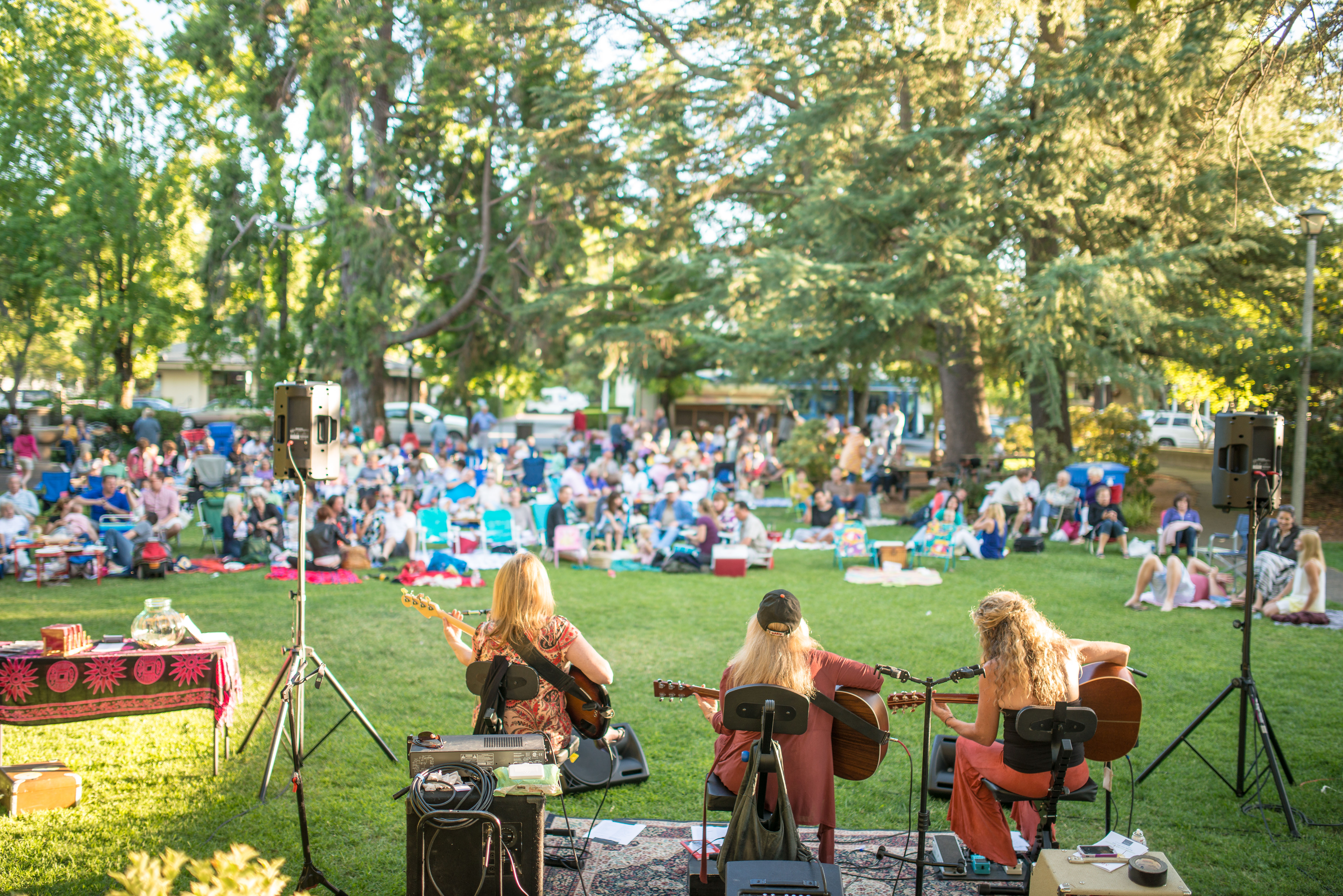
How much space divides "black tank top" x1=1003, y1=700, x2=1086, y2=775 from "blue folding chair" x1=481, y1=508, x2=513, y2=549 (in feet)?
32.3

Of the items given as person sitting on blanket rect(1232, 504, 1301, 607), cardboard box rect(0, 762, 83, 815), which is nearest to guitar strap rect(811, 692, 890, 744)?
cardboard box rect(0, 762, 83, 815)

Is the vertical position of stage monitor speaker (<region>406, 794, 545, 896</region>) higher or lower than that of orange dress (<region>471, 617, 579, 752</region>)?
lower

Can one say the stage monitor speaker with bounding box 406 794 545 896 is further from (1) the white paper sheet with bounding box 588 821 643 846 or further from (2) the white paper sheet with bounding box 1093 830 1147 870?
(2) the white paper sheet with bounding box 1093 830 1147 870

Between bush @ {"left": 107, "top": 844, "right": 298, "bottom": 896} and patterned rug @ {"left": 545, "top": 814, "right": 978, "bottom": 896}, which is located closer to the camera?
bush @ {"left": 107, "top": 844, "right": 298, "bottom": 896}

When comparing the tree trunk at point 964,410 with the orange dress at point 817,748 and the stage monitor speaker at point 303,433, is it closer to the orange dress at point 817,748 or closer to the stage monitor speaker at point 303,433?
the stage monitor speaker at point 303,433

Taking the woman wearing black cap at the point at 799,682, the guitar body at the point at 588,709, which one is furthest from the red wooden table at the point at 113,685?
the woman wearing black cap at the point at 799,682

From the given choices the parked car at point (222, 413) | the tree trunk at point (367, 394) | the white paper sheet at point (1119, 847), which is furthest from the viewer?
the parked car at point (222, 413)

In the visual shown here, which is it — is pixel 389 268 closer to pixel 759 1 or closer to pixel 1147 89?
pixel 759 1

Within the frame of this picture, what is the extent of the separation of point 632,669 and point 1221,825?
408 centimetres

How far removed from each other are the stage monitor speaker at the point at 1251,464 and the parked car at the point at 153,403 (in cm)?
2851

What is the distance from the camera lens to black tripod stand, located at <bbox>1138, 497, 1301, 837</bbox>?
189 inches

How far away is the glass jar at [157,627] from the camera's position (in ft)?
17.4

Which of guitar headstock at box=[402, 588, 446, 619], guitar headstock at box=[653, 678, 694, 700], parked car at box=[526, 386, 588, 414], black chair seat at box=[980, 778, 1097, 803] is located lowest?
black chair seat at box=[980, 778, 1097, 803]

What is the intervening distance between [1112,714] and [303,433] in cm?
424
